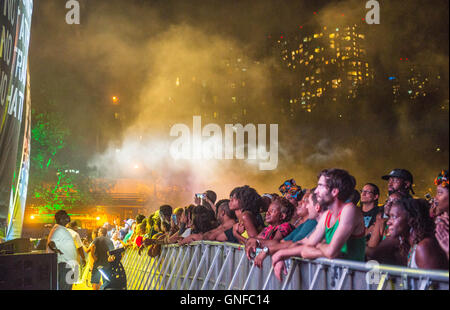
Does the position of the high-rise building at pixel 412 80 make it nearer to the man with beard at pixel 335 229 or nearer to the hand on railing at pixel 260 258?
the man with beard at pixel 335 229

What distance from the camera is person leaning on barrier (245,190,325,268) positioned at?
11.8 feet

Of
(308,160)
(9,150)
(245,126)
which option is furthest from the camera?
(245,126)

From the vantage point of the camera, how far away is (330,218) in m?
3.33

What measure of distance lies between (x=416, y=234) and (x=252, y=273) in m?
1.47

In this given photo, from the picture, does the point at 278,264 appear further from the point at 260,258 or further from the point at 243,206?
A: the point at 243,206

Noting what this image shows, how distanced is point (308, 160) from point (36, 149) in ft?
49.0

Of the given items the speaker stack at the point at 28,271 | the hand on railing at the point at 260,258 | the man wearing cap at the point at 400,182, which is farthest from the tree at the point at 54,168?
the hand on railing at the point at 260,258

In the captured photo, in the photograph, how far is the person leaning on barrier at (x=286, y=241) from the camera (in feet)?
11.8

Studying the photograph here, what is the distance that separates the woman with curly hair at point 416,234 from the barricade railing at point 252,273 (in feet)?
1.10

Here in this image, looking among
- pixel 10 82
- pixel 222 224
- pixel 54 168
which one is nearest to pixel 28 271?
pixel 222 224

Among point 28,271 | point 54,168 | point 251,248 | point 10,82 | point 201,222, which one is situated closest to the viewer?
point 251,248

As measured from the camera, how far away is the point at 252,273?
155 inches
